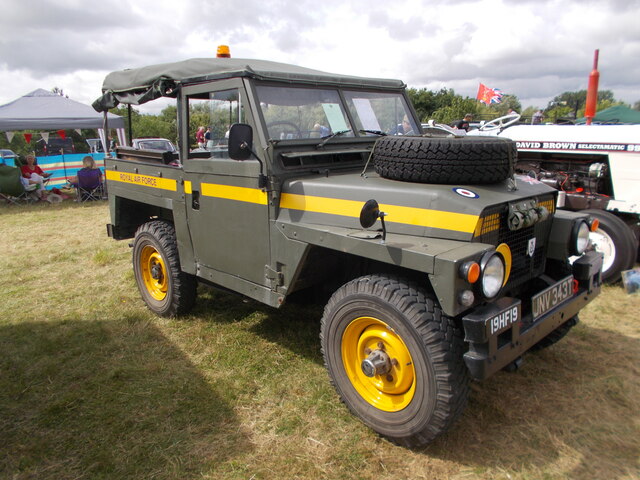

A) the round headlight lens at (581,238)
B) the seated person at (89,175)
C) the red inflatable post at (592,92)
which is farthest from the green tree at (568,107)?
the seated person at (89,175)

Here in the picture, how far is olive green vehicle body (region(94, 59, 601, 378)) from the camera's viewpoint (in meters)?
2.56

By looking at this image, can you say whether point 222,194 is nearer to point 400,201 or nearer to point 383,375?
point 400,201

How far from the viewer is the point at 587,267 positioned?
322cm

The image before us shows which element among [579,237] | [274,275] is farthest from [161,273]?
[579,237]

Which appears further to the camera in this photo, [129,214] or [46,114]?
[46,114]

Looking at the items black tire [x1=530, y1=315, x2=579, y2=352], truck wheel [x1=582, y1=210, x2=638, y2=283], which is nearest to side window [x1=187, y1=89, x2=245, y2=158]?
black tire [x1=530, y1=315, x2=579, y2=352]

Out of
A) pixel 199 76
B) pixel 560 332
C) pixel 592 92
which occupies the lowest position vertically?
pixel 560 332

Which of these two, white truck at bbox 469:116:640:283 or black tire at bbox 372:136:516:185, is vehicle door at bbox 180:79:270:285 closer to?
black tire at bbox 372:136:516:185

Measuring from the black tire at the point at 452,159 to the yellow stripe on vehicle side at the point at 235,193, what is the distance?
3.19 ft

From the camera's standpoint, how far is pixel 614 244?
5.44 meters

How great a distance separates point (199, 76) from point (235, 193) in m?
0.99

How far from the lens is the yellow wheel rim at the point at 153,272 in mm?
4746

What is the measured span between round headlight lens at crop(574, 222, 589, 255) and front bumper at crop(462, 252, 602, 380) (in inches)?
18.9

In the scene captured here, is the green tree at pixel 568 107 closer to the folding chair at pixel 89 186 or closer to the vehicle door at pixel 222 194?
the vehicle door at pixel 222 194
